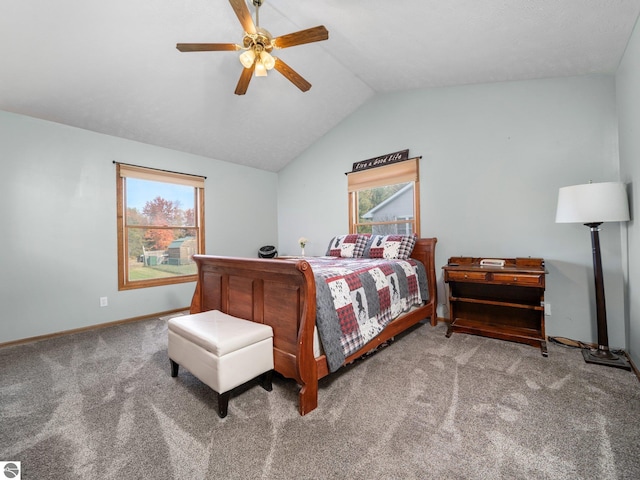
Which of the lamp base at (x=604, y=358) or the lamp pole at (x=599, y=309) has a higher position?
the lamp pole at (x=599, y=309)

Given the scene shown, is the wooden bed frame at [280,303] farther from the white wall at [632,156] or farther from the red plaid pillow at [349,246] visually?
the white wall at [632,156]

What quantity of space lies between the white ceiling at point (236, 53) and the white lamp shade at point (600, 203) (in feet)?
3.54

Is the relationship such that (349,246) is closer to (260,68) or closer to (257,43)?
(260,68)

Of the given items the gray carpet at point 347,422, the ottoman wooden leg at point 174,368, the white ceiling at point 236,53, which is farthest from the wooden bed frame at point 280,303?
the white ceiling at point 236,53

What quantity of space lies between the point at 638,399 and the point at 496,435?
1.10m

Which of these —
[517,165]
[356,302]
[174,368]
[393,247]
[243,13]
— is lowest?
[174,368]

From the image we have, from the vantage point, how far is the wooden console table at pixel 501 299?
98.0 inches

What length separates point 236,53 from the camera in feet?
9.30

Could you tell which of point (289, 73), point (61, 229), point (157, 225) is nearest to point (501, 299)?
point (289, 73)

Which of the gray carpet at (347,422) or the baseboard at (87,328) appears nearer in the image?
the gray carpet at (347,422)

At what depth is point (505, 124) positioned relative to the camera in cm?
296

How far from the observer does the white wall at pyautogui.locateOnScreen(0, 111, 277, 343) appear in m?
2.83

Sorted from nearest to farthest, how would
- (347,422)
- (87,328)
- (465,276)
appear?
(347,422) → (465,276) → (87,328)

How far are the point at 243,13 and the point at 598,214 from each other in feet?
9.68
